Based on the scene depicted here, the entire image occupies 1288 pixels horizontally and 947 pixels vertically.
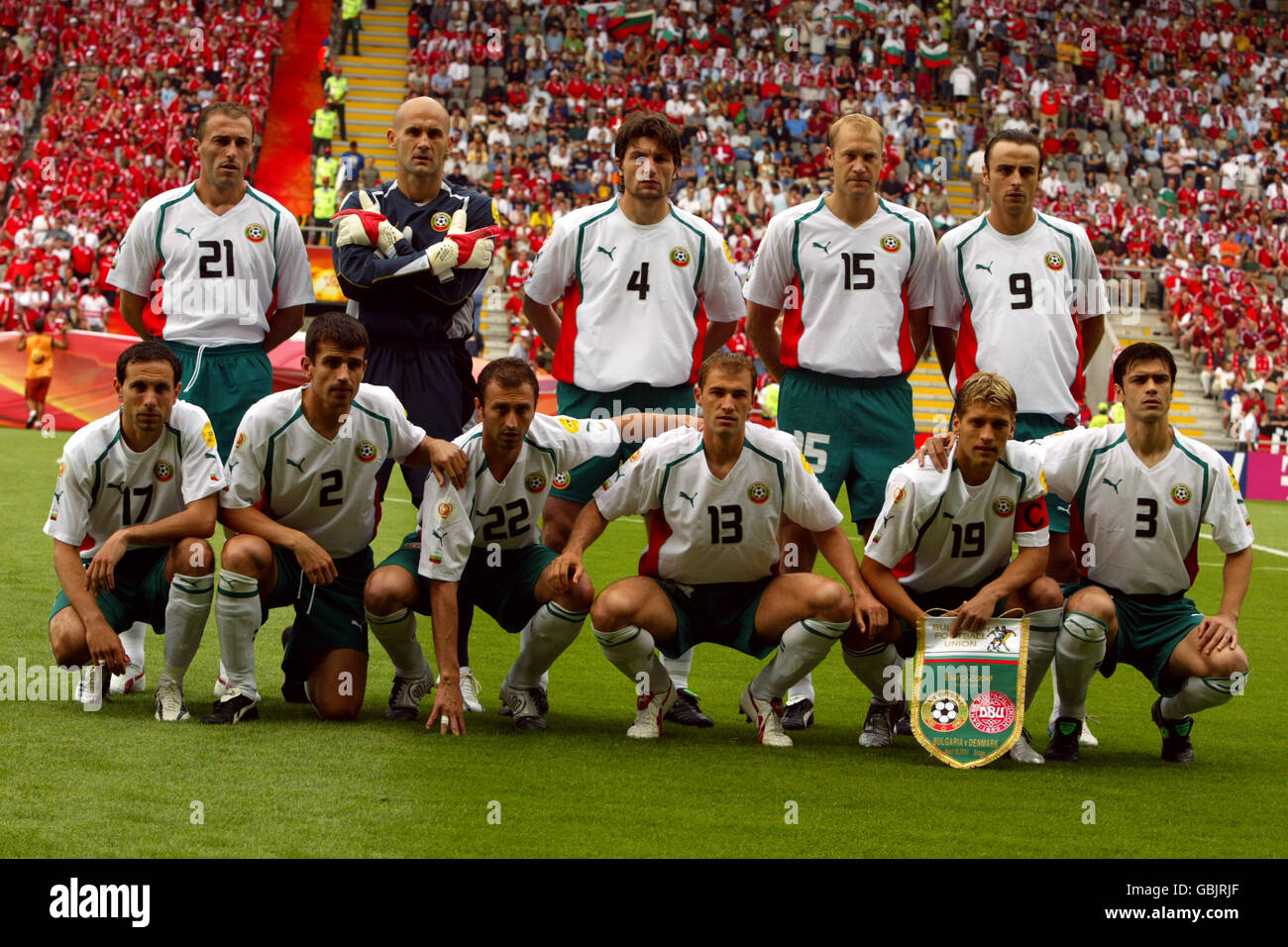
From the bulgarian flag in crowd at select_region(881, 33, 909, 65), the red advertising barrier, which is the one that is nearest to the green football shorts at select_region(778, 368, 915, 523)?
the red advertising barrier

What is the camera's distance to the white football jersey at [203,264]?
6363mm

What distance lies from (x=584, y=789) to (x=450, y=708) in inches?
36.0

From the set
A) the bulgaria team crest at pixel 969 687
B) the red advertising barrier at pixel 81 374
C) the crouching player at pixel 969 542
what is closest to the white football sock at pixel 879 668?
the crouching player at pixel 969 542

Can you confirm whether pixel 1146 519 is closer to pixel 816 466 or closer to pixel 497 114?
pixel 816 466

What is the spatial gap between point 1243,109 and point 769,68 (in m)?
11.1

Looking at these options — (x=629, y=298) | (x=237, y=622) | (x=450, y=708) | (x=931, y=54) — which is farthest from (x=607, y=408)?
(x=931, y=54)

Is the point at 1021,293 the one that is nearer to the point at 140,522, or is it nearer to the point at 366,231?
the point at 366,231

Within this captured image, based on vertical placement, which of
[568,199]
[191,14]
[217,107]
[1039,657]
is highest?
[191,14]

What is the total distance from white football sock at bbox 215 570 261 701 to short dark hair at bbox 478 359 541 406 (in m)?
1.12

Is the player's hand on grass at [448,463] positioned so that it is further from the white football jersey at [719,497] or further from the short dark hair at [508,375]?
the white football jersey at [719,497]
